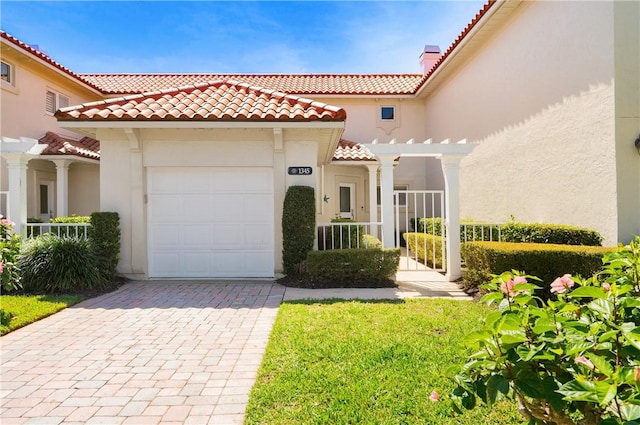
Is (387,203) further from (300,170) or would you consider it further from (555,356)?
(555,356)

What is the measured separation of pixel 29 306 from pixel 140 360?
359cm

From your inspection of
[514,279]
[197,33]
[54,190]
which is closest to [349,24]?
[197,33]

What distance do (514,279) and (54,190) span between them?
Result: 1708cm

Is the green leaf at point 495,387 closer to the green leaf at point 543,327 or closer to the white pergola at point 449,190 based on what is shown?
the green leaf at point 543,327

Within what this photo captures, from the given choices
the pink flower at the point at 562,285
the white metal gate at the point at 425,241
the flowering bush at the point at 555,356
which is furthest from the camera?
the white metal gate at the point at 425,241

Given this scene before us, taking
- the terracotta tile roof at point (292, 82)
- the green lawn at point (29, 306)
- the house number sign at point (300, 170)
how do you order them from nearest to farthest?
the green lawn at point (29, 306)
the house number sign at point (300, 170)
the terracotta tile roof at point (292, 82)

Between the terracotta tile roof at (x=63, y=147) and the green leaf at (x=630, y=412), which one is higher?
the terracotta tile roof at (x=63, y=147)

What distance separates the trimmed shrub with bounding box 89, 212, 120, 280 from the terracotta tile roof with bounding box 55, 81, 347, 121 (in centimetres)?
225

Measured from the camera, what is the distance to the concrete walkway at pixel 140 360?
312 centimetres

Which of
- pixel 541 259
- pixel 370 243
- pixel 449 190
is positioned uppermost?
pixel 449 190

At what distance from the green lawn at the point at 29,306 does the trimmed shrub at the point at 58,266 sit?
1.33 feet

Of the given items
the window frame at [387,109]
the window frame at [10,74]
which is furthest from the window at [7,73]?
the window frame at [387,109]

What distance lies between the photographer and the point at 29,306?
6.18 meters

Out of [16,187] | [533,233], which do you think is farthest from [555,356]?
[16,187]
